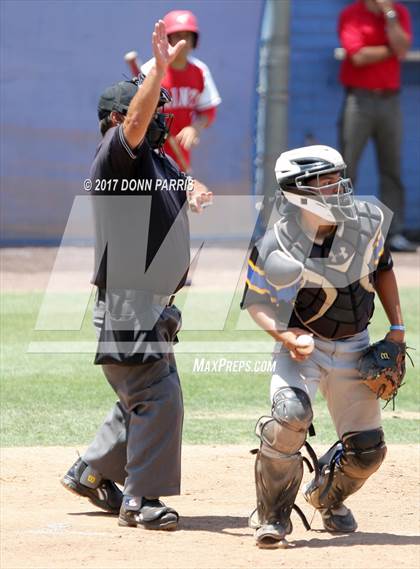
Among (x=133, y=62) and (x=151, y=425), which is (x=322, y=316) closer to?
(x=151, y=425)

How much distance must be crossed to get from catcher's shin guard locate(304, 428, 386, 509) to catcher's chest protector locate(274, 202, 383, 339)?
490 mm

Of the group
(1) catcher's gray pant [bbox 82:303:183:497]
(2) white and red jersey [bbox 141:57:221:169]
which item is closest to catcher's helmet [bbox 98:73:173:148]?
(1) catcher's gray pant [bbox 82:303:183:497]

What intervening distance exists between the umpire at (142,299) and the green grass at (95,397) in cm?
167

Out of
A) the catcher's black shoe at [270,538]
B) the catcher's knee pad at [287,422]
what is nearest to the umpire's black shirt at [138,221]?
the catcher's knee pad at [287,422]

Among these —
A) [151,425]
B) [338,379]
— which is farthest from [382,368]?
[151,425]

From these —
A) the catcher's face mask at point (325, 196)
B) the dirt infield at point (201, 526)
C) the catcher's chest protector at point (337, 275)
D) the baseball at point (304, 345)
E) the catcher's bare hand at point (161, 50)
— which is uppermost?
the catcher's bare hand at point (161, 50)

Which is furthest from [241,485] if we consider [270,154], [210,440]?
[270,154]

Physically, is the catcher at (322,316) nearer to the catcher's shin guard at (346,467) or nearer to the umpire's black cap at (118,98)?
the catcher's shin guard at (346,467)

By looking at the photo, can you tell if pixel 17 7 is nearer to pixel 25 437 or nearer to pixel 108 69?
pixel 108 69

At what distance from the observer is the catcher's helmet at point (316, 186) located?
5.62 metres

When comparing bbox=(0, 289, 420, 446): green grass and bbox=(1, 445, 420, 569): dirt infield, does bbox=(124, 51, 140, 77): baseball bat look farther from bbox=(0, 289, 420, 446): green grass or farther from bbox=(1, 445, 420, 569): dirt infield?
bbox=(1, 445, 420, 569): dirt infield

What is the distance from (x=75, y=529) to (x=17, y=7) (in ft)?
30.9

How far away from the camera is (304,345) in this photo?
5461mm

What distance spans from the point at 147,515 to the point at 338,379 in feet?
3.48
